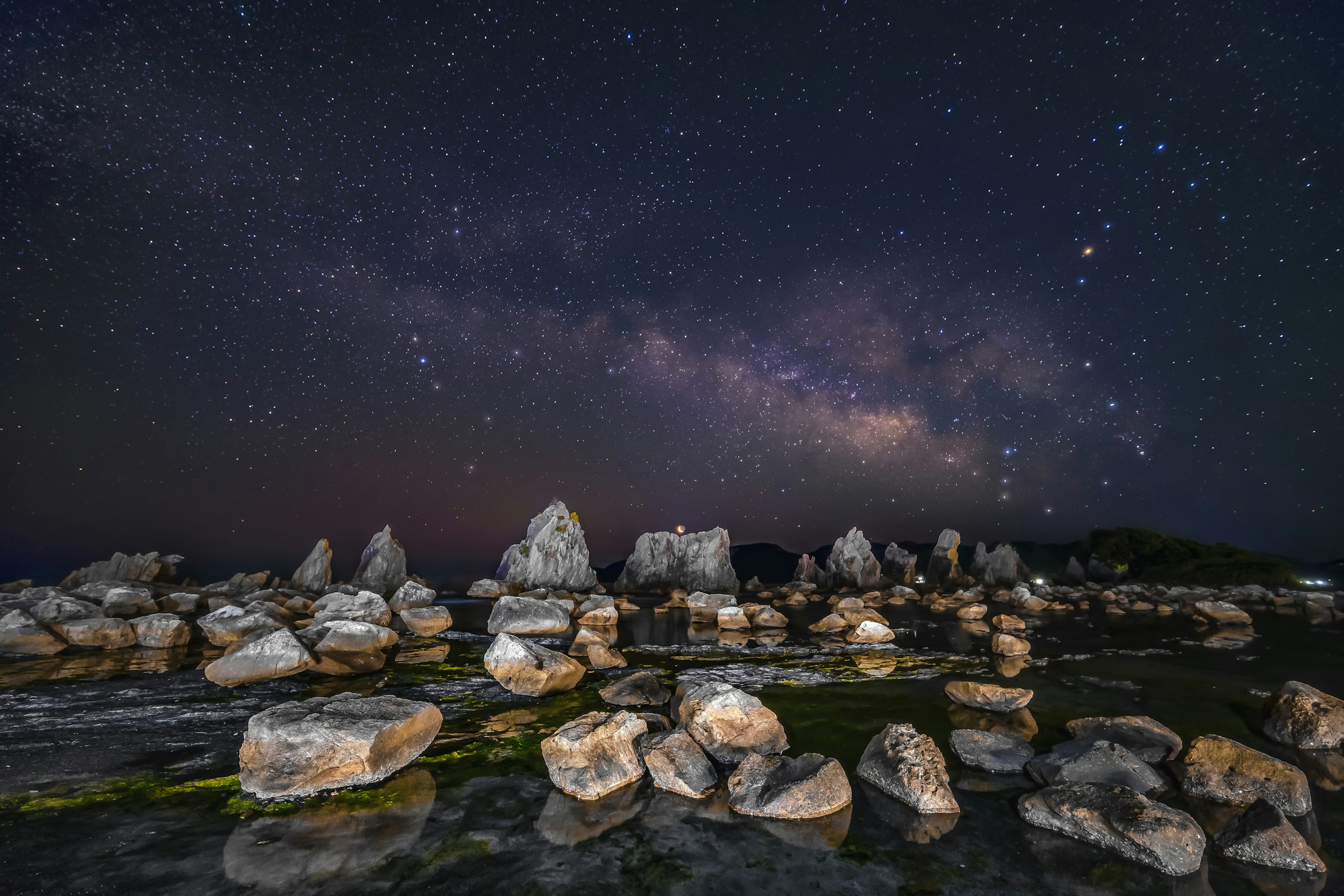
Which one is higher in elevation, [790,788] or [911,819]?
[790,788]

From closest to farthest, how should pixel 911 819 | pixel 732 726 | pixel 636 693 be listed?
pixel 911 819, pixel 732 726, pixel 636 693

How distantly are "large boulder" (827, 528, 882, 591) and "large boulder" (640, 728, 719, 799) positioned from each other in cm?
7821

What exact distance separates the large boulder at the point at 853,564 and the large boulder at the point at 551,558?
134 feet

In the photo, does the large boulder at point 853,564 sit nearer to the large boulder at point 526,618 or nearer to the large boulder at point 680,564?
the large boulder at point 680,564

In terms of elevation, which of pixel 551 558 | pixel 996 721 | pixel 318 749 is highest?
pixel 318 749

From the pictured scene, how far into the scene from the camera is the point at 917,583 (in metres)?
80.4

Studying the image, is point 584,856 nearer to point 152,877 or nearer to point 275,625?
point 152,877

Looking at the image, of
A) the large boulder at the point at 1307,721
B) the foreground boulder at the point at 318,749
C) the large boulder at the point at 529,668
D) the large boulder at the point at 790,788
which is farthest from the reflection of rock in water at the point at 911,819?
the large boulder at the point at 1307,721

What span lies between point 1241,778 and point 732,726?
8.23 metres

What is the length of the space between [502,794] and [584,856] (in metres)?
2.45

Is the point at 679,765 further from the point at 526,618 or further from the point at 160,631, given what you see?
the point at 160,631

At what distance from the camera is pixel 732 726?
970cm

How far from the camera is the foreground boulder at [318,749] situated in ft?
26.2

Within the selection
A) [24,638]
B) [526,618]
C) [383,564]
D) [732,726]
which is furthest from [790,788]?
[383,564]
